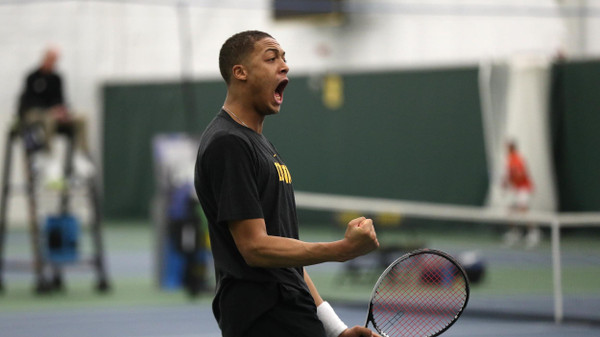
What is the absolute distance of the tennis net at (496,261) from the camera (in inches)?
391

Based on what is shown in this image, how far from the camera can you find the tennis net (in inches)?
391

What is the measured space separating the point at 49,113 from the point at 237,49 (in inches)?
364

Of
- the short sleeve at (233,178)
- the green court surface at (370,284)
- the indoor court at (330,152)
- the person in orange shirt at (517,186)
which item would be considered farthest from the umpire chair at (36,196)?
the short sleeve at (233,178)

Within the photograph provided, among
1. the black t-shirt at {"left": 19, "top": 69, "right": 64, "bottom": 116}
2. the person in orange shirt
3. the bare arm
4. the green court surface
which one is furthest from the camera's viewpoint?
the person in orange shirt

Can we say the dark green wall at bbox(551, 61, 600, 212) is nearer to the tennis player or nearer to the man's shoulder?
the tennis player

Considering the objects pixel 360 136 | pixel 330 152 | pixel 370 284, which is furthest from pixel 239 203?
pixel 330 152

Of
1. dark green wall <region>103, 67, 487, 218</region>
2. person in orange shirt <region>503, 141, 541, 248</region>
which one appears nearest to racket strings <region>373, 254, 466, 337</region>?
person in orange shirt <region>503, 141, 541, 248</region>

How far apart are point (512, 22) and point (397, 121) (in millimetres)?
2989

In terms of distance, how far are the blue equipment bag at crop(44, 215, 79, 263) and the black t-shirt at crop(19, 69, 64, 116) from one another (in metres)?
1.43

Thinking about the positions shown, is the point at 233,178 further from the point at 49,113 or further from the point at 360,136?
the point at 360,136

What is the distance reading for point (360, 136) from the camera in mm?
21141

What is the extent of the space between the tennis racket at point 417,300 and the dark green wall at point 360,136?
15.0 m

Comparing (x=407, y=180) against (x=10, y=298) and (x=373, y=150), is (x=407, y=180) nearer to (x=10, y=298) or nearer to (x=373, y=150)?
(x=373, y=150)

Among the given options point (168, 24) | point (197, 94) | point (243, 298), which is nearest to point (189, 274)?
point (243, 298)
